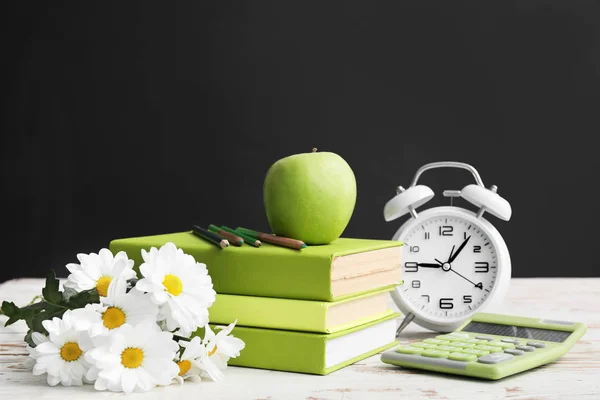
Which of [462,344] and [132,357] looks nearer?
[132,357]

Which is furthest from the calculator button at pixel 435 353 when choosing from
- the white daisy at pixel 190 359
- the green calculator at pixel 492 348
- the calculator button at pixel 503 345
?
the white daisy at pixel 190 359

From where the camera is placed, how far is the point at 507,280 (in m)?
1.74

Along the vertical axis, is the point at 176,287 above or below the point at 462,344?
above

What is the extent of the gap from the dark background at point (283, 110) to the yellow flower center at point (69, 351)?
215 centimetres

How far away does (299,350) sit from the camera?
1.37 meters

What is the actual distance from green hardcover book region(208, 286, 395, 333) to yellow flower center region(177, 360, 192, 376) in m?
0.15

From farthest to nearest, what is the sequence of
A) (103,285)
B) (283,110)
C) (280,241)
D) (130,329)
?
(283,110), (280,241), (103,285), (130,329)

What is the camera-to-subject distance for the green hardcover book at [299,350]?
1.35 metres

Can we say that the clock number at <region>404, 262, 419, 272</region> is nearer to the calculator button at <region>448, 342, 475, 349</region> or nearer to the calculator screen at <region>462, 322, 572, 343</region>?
the calculator screen at <region>462, 322, 572, 343</region>

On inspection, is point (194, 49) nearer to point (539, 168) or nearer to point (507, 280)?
point (539, 168)

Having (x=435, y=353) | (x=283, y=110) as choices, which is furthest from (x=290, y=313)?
(x=283, y=110)

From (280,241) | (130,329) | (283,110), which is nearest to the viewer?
(130,329)

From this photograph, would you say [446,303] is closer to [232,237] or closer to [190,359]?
[232,237]

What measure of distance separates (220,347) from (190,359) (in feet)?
0.18
